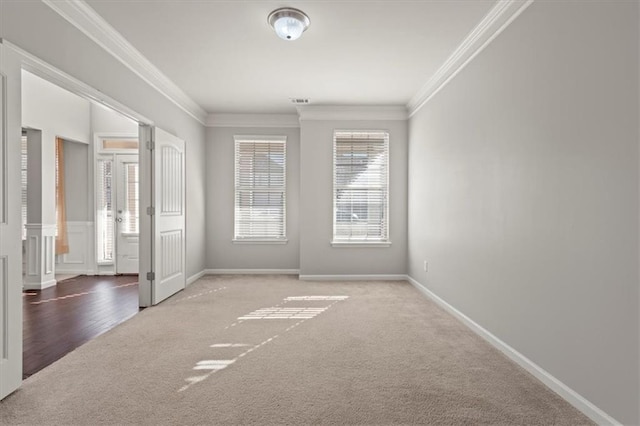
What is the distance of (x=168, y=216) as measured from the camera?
15.8 feet

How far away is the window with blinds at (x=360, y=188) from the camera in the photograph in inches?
243

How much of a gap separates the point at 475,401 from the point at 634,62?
200 centimetres

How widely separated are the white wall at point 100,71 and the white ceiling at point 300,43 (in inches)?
11.9

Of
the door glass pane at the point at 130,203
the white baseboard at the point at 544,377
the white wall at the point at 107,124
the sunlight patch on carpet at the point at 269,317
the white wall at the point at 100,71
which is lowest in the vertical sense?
the sunlight patch on carpet at the point at 269,317

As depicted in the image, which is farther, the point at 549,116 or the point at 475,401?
the point at 549,116

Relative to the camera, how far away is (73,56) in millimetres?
3021

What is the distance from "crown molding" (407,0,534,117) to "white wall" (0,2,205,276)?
11.0ft

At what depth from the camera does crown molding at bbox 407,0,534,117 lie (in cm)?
288

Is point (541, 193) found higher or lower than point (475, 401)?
higher

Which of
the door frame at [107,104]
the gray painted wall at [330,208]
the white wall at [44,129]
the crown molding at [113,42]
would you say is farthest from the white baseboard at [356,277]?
the white wall at [44,129]

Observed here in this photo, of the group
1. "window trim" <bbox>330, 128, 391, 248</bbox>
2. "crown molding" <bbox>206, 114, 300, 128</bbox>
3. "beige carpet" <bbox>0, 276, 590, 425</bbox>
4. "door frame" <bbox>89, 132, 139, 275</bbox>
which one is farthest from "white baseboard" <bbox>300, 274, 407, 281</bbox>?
"door frame" <bbox>89, 132, 139, 275</bbox>

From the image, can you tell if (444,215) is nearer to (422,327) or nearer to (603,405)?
(422,327)

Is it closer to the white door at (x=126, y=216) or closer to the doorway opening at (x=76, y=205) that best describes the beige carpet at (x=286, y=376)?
the doorway opening at (x=76, y=205)

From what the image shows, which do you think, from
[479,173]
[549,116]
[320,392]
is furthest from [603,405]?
[479,173]
